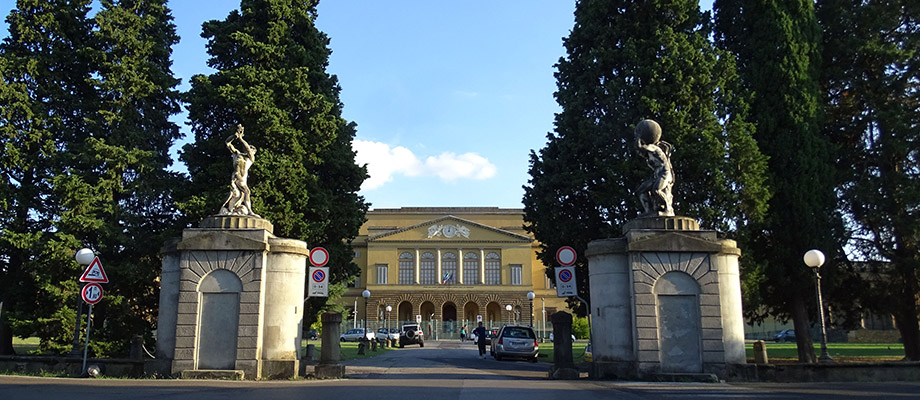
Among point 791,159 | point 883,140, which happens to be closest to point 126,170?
point 791,159

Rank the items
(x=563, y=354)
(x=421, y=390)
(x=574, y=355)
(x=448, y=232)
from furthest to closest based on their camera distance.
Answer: (x=448, y=232) < (x=574, y=355) < (x=563, y=354) < (x=421, y=390)

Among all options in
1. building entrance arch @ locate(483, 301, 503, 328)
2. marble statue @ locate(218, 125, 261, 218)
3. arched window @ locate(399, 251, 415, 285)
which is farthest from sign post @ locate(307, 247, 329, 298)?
building entrance arch @ locate(483, 301, 503, 328)

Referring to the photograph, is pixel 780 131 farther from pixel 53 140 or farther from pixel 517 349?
pixel 53 140

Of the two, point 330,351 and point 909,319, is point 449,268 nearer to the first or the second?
point 909,319

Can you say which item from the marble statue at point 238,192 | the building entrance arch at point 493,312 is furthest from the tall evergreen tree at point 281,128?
the building entrance arch at point 493,312

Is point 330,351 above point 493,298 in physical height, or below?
below

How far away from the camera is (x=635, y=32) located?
21875mm

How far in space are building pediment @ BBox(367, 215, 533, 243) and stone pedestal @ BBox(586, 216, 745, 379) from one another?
63.3 metres

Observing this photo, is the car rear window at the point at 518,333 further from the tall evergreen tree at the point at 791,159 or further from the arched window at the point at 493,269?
the arched window at the point at 493,269

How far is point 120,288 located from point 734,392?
18.3 metres

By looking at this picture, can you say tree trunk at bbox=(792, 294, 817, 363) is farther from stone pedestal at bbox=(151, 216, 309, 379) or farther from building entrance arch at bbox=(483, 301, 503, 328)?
building entrance arch at bbox=(483, 301, 503, 328)

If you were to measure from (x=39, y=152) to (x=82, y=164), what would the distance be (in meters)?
1.39

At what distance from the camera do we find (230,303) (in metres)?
14.5

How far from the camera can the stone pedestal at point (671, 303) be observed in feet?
47.2
